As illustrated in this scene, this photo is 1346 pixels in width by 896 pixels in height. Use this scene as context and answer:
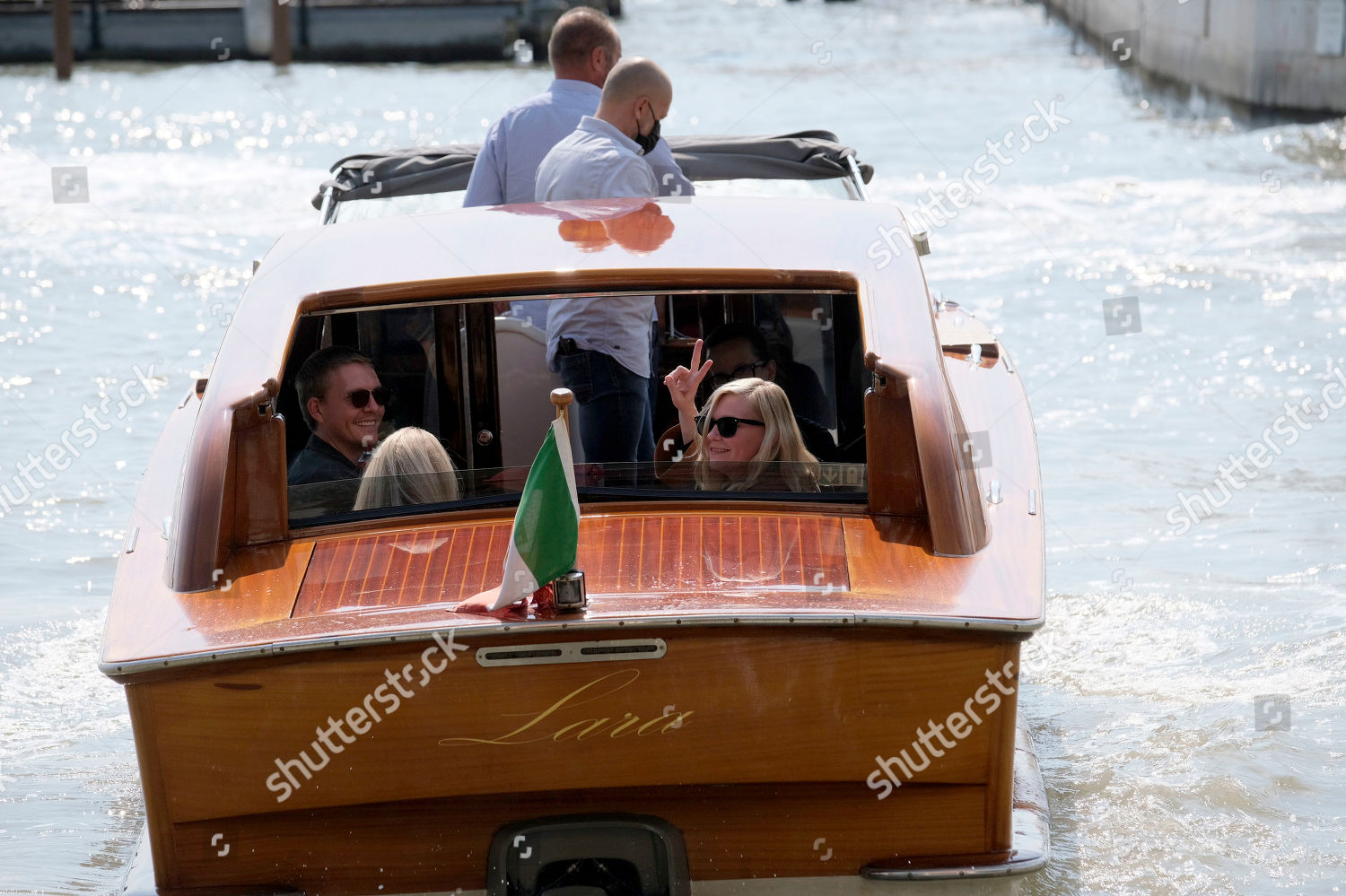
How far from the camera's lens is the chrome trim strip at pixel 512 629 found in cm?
268

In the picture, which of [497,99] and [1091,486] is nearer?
[1091,486]

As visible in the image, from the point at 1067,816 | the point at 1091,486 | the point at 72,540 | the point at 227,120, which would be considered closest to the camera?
the point at 1067,816

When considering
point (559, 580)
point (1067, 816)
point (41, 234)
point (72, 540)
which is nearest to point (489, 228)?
point (559, 580)

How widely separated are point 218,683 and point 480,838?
0.58m

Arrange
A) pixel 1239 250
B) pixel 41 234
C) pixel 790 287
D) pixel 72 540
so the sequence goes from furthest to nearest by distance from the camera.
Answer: pixel 41 234 → pixel 1239 250 → pixel 72 540 → pixel 790 287

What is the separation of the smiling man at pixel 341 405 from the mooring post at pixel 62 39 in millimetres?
23978

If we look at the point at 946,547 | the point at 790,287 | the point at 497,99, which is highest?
the point at 790,287

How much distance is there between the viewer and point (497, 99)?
24906mm

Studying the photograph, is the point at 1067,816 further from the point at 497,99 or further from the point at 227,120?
the point at 497,99

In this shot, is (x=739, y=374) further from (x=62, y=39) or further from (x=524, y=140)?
(x=62, y=39)

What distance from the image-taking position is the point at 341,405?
3828 millimetres
